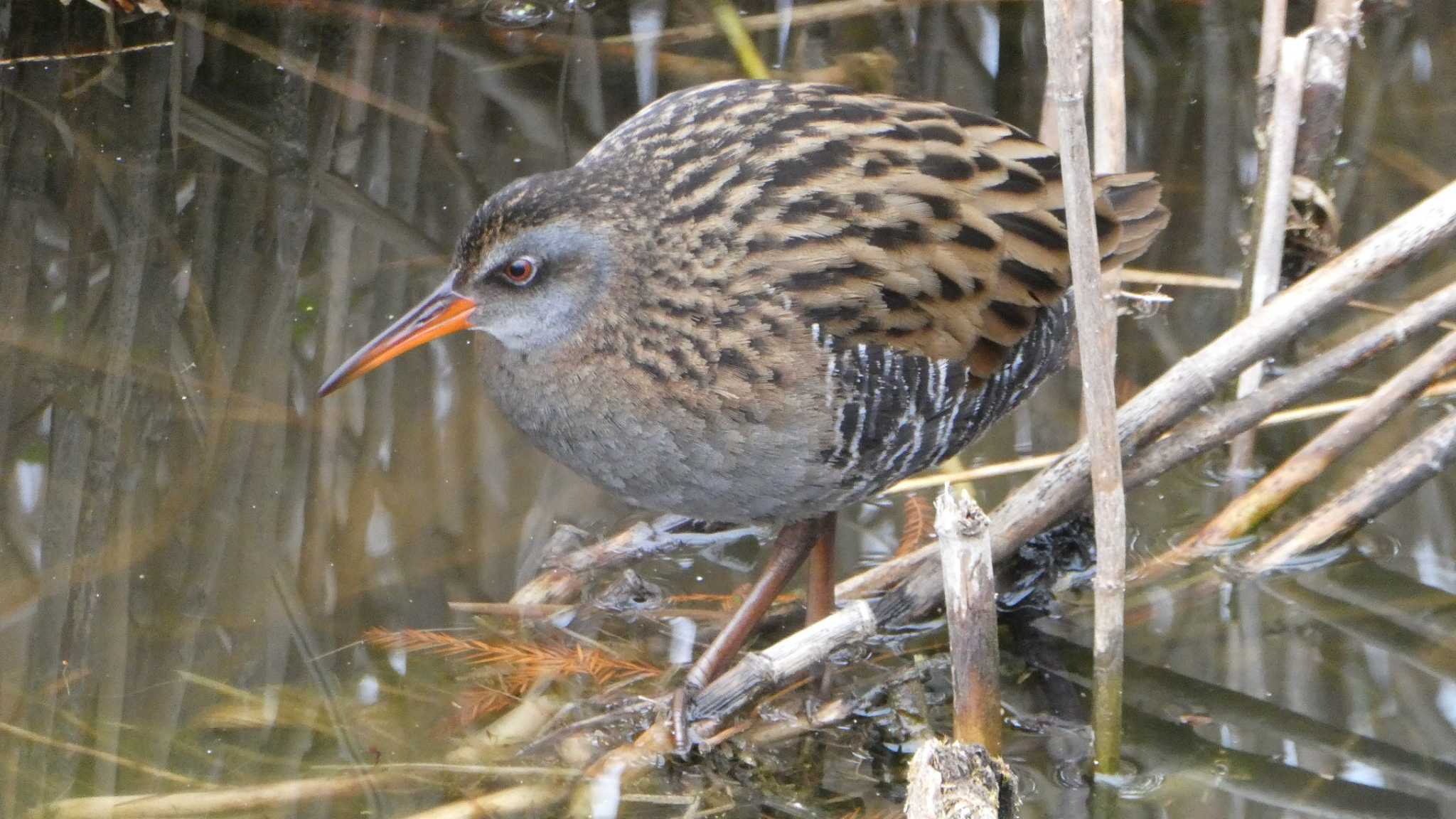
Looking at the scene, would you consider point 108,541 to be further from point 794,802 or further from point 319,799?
point 794,802

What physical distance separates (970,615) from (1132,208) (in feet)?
3.48

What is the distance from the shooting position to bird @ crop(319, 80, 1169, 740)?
287 cm

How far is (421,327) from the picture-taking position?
301 cm

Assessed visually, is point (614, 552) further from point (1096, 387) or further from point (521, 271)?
point (1096, 387)

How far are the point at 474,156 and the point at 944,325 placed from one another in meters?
2.19

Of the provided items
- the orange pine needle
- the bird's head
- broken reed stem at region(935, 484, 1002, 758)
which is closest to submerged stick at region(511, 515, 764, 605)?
the orange pine needle

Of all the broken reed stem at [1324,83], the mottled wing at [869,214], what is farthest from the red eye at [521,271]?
the broken reed stem at [1324,83]

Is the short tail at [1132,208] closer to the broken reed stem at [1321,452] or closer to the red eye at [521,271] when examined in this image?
the broken reed stem at [1321,452]

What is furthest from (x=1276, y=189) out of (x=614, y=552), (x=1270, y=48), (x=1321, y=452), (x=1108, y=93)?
(x=614, y=552)

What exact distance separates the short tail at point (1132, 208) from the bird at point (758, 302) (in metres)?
0.17

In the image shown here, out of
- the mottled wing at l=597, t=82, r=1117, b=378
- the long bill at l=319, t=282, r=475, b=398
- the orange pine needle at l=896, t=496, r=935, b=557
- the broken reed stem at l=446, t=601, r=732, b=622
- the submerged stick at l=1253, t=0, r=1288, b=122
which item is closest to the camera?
the mottled wing at l=597, t=82, r=1117, b=378

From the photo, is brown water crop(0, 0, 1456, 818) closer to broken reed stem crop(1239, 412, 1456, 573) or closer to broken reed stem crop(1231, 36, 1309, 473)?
broken reed stem crop(1239, 412, 1456, 573)

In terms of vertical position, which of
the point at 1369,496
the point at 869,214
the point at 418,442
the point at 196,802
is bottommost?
the point at 196,802

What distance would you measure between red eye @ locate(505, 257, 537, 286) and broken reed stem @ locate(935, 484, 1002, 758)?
86 centimetres
